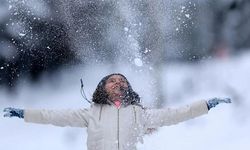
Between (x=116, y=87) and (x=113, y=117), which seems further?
(x=116, y=87)

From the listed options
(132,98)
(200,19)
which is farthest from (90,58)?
(132,98)

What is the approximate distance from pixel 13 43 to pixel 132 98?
5.91m

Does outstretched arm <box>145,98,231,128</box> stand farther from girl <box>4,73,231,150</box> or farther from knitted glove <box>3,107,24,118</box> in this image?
knitted glove <box>3,107,24,118</box>

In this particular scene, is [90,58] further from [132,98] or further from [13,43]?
[132,98]

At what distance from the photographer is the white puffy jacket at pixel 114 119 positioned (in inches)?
137

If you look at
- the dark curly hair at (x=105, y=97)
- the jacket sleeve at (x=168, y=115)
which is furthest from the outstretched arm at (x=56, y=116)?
the jacket sleeve at (x=168, y=115)

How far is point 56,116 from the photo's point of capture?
3.58 metres

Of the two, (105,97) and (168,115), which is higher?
(105,97)

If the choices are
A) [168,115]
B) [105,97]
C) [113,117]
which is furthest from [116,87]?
[168,115]

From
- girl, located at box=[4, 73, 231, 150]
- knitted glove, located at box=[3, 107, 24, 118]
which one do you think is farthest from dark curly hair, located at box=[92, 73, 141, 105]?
knitted glove, located at box=[3, 107, 24, 118]

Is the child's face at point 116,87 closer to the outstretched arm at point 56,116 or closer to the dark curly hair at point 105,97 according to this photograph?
the dark curly hair at point 105,97

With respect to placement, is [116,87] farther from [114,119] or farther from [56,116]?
[56,116]

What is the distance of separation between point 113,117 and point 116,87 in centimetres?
31

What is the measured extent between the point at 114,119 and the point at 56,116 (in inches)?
15.8
